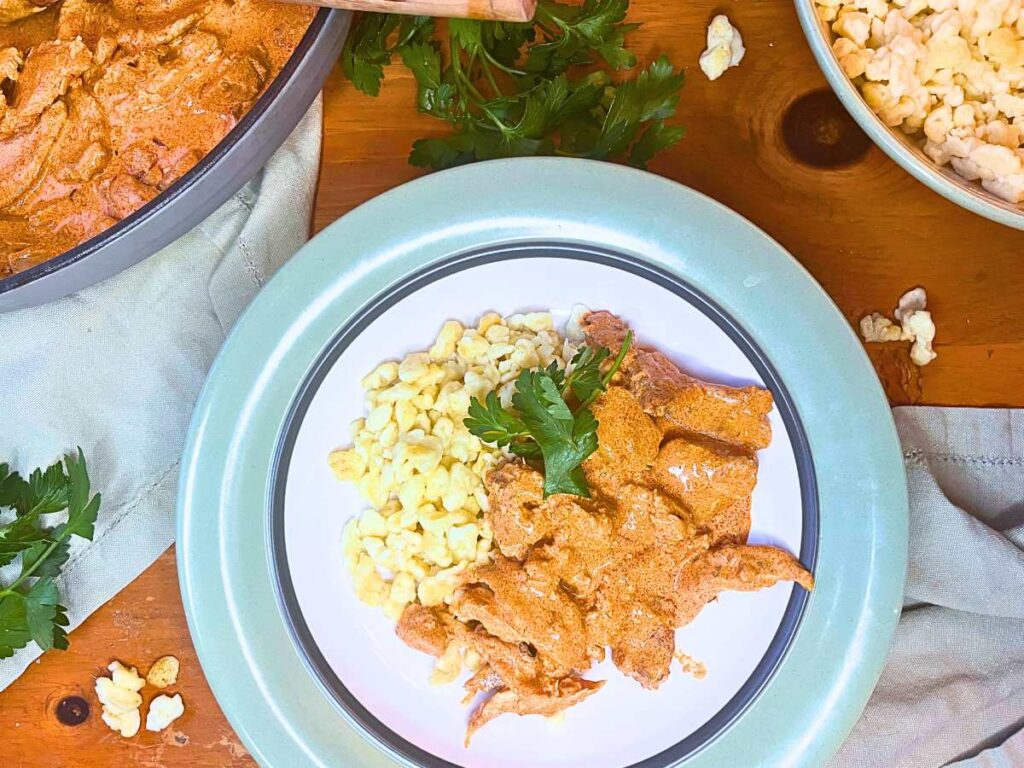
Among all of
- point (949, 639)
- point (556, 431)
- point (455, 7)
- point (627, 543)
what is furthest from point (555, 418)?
point (949, 639)

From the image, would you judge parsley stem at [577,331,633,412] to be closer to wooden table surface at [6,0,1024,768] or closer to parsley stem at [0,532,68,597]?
wooden table surface at [6,0,1024,768]

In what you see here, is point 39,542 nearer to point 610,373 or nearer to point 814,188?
point 610,373

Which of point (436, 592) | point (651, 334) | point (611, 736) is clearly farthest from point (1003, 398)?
point (436, 592)

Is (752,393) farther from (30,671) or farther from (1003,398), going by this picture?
(30,671)

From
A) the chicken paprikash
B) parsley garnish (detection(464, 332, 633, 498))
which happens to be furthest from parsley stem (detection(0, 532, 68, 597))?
parsley garnish (detection(464, 332, 633, 498))

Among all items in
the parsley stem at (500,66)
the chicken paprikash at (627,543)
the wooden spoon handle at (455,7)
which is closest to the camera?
the wooden spoon handle at (455,7)

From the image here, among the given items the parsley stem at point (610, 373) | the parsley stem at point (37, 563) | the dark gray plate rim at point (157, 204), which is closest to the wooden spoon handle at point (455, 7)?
the dark gray plate rim at point (157, 204)

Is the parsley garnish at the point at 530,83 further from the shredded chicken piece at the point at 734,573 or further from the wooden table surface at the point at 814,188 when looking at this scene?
the shredded chicken piece at the point at 734,573
